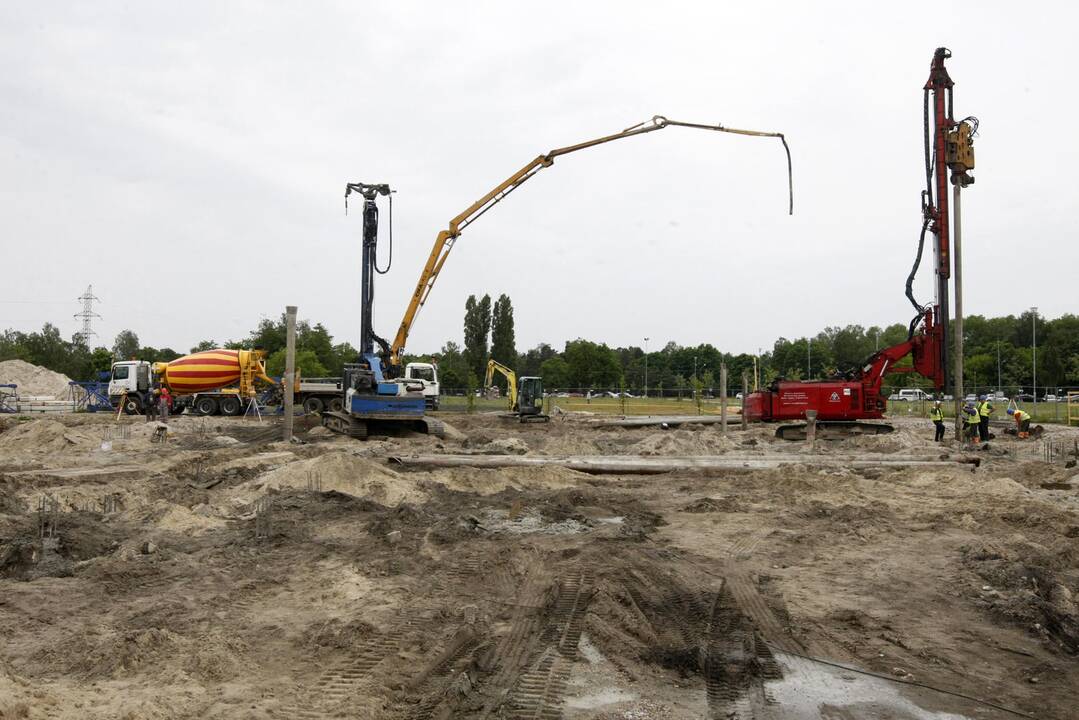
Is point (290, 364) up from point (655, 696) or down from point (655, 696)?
up

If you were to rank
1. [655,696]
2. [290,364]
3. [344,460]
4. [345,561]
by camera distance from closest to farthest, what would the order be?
[655,696] < [345,561] < [344,460] < [290,364]

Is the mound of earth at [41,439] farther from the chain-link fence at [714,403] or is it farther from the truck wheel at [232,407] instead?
the chain-link fence at [714,403]

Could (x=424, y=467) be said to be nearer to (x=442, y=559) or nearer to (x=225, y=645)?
(x=442, y=559)

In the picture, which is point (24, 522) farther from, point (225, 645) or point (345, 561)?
point (225, 645)

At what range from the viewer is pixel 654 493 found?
43.2ft

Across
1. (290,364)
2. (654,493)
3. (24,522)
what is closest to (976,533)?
(654,493)

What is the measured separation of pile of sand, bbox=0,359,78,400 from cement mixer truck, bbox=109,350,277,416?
27097mm

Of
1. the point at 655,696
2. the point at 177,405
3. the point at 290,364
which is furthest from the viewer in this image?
the point at 177,405

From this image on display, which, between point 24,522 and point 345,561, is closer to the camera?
point 345,561

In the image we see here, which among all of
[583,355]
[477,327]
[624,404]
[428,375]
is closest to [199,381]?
[428,375]

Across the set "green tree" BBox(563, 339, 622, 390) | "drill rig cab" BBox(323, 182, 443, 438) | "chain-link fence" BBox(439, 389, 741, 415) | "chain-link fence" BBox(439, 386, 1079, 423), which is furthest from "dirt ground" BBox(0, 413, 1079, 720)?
"green tree" BBox(563, 339, 622, 390)

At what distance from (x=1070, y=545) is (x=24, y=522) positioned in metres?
11.3

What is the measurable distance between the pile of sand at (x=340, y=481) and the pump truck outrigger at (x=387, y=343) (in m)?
9.21

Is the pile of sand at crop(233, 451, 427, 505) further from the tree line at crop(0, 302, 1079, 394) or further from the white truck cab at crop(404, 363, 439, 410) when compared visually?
the tree line at crop(0, 302, 1079, 394)
